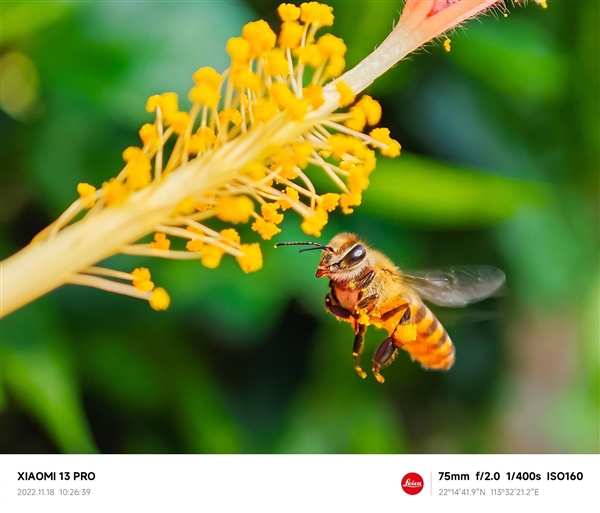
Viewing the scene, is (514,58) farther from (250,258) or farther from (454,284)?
(250,258)

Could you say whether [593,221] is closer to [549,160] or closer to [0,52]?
[549,160]

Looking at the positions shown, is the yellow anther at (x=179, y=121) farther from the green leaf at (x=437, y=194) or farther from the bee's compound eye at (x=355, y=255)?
the green leaf at (x=437, y=194)

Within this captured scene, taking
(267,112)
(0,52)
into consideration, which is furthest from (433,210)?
(0,52)

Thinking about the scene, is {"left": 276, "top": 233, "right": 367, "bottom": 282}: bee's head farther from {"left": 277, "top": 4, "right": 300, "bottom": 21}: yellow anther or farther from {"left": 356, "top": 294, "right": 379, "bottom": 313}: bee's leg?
{"left": 277, "top": 4, "right": 300, "bottom": 21}: yellow anther
